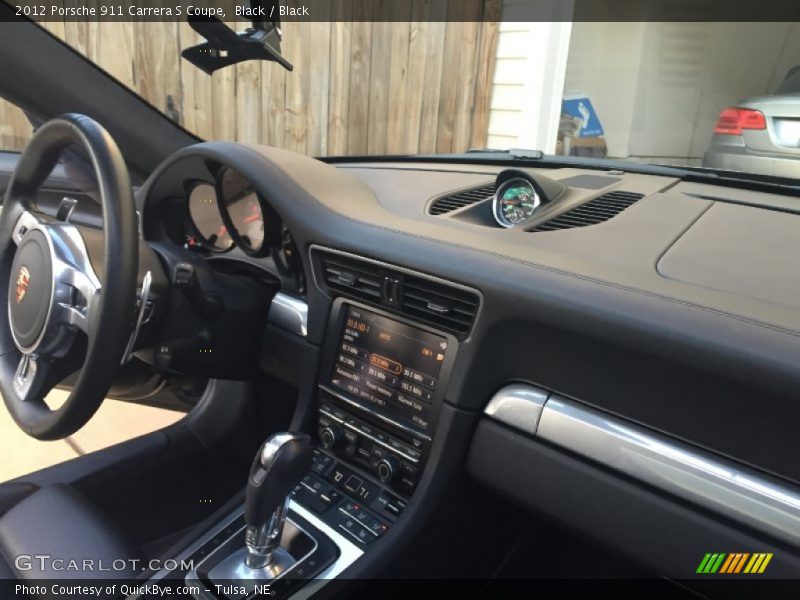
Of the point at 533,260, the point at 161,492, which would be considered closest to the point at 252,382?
the point at 161,492

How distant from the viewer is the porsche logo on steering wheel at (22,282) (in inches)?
51.6

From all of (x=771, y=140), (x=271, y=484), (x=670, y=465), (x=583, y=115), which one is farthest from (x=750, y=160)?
(x=271, y=484)

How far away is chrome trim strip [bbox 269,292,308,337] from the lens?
155 cm

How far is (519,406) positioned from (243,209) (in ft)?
2.91

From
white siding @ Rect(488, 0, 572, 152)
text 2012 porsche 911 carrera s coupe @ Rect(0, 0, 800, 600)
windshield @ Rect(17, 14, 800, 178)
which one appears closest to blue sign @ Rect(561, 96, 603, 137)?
windshield @ Rect(17, 14, 800, 178)

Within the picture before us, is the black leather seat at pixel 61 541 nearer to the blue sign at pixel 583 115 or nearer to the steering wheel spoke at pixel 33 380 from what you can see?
the steering wheel spoke at pixel 33 380

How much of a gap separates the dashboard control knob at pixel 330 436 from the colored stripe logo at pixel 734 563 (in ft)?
2.38

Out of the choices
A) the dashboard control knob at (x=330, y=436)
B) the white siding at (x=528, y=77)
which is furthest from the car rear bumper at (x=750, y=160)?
the dashboard control knob at (x=330, y=436)

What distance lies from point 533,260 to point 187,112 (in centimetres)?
256

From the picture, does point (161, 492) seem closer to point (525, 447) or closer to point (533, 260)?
point (525, 447)

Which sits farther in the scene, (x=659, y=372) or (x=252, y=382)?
(x=252, y=382)

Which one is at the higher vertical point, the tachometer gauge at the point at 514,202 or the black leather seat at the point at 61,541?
the tachometer gauge at the point at 514,202

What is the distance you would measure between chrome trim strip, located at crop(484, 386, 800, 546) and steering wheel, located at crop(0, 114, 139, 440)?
2.32 ft

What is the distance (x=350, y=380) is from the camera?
55.2 inches
